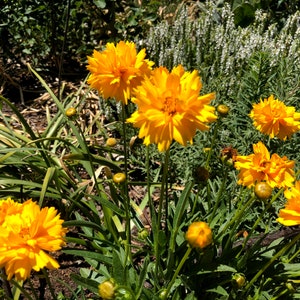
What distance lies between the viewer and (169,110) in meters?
1.13

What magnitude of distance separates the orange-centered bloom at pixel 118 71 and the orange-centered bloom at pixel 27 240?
466 mm

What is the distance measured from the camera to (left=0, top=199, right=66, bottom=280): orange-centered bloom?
998 millimetres

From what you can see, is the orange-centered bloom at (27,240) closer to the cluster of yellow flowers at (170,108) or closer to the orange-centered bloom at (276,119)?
the cluster of yellow flowers at (170,108)

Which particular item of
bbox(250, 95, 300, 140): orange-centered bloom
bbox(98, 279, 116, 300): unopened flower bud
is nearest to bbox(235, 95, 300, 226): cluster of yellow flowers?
bbox(250, 95, 300, 140): orange-centered bloom

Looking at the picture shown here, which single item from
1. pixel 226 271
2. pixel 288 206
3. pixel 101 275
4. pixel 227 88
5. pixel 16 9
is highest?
pixel 16 9

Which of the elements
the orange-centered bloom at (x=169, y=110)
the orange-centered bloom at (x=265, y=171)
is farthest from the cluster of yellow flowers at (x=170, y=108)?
the orange-centered bloom at (x=265, y=171)

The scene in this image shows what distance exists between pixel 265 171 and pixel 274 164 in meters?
0.04

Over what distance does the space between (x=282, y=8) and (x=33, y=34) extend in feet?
8.48

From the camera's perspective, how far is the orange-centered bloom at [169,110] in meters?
1.11

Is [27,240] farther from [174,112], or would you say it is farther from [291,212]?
[291,212]

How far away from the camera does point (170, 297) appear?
1551 mm

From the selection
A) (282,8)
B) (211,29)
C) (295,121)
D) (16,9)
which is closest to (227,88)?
(211,29)

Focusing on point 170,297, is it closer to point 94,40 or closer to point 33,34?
point 33,34

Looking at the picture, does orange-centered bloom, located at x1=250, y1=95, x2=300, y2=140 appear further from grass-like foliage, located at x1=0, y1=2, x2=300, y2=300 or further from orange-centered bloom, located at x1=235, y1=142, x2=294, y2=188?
orange-centered bloom, located at x1=235, y1=142, x2=294, y2=188
